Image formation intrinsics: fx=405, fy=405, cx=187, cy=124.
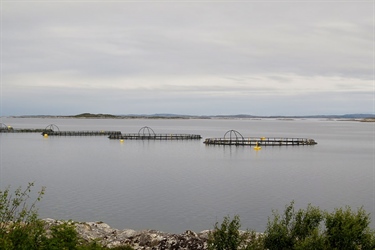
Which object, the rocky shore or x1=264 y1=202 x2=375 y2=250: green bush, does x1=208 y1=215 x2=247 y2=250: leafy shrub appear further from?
the rocky shore

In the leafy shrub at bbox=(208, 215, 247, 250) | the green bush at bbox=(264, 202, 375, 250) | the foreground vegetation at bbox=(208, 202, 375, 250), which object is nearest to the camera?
the green bush at bbox=(264, 202, 375, 250)

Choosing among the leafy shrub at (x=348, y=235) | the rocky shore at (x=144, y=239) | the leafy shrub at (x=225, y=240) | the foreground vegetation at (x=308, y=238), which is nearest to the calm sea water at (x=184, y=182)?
the rocky shore at (x=144, y=239)

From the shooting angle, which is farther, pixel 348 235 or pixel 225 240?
pixel 225 240

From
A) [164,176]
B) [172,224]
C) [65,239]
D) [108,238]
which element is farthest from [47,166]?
[65,239]

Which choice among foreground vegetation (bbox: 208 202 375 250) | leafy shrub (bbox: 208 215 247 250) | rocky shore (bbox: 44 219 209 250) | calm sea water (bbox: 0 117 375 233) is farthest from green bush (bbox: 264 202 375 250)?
calm sea water (bbox: 0 117 375 233)

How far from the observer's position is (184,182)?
2126 inches

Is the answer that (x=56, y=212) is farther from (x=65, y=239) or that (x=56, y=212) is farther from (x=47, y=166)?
(x=47, y=166)


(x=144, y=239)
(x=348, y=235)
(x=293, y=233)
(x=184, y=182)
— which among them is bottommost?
(x=184, y=182)

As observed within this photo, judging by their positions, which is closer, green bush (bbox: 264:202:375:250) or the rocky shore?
green bush (bbox: 264:202:375:250)

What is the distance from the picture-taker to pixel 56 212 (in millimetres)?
36781

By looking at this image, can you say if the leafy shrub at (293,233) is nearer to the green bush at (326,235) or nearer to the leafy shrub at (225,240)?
the green bush at (326,235)

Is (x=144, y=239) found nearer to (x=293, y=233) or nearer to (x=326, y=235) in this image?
(x=293, y=233)

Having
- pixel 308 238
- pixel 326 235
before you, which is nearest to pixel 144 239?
pixel 308 238

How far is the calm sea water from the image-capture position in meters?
37.0
